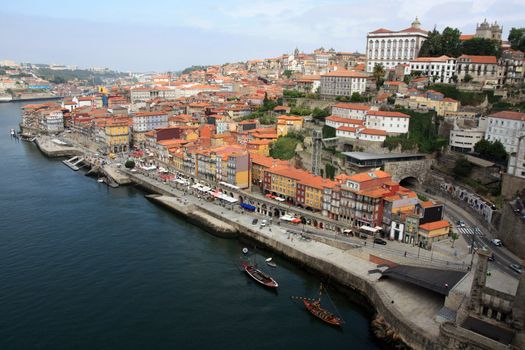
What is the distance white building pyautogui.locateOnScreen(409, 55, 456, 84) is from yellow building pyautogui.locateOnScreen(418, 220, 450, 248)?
94.0ft

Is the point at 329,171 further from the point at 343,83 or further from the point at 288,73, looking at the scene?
the point at 288,73

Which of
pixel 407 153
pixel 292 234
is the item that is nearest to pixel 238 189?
pixel 292 234

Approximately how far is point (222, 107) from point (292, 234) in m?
36.2

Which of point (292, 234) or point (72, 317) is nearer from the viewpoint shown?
point (72, 317)

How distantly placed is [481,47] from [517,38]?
19.9 feet

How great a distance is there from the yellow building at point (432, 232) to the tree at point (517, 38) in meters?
35.4

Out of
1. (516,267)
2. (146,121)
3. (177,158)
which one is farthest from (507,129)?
(146,121)

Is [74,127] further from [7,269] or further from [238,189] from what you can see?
[7,269]

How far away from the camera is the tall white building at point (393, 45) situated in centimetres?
5656

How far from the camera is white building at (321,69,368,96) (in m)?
52.1

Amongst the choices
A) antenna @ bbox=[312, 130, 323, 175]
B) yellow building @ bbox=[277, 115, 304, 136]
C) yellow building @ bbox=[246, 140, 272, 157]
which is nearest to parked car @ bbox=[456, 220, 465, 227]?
antenna @ bbox=[312, 130, 323, 175]

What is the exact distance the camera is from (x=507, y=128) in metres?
34.4

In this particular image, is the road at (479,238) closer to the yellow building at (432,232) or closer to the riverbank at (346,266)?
the yellow building at (432,232)

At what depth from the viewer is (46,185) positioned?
44.5m
